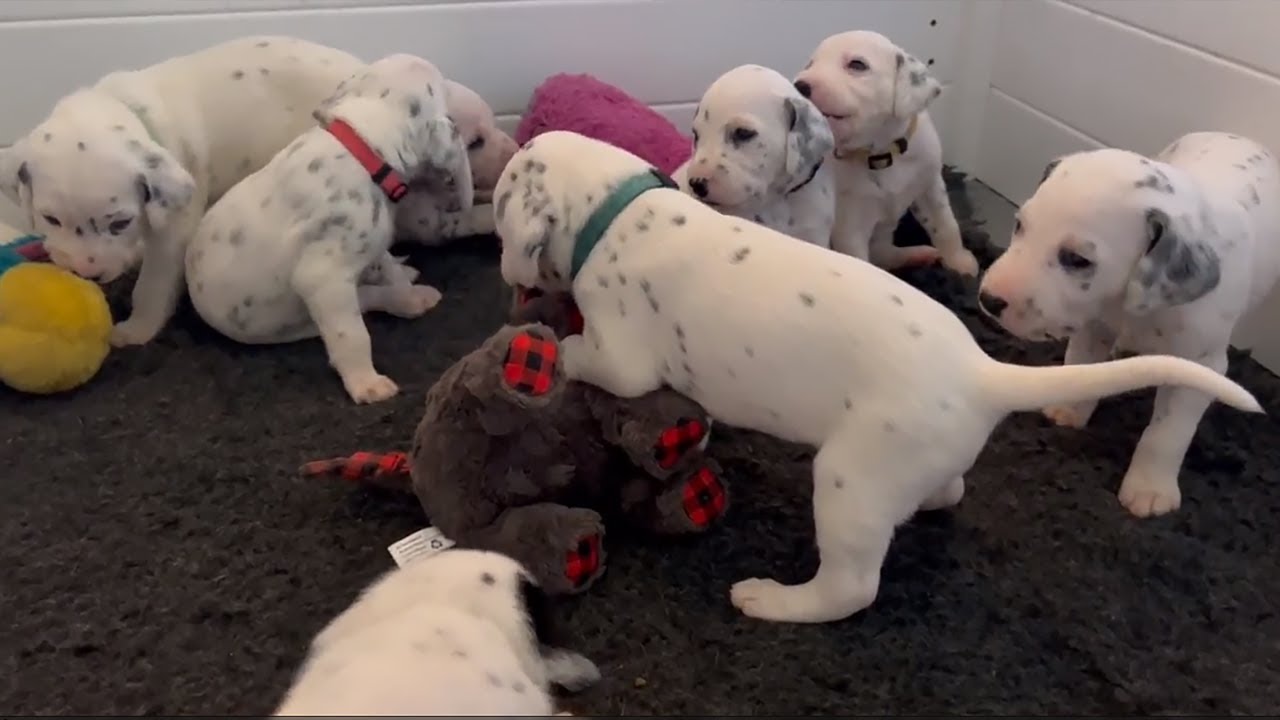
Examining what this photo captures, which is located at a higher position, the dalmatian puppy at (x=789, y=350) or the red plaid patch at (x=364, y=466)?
the dalmatian puppy at (x=789, y=350)

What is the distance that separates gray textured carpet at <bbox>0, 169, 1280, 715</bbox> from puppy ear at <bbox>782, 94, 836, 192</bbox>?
670mm

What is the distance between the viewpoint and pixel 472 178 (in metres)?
3.60

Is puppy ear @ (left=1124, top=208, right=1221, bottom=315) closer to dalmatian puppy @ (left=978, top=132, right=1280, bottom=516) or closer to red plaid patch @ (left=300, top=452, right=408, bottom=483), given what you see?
dalmatian puppy @ (left=978, top=132, right=1280, bottom=516)

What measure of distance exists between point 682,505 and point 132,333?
1.68m

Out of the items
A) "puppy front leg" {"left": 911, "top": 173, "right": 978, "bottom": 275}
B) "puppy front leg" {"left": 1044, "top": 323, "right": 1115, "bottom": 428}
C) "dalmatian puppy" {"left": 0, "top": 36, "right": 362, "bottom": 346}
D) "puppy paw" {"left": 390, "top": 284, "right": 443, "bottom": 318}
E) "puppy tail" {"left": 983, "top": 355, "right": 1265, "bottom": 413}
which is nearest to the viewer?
"puppy tail" {"left": 983, "top": 355, "right": 1265, "bottom": 413}

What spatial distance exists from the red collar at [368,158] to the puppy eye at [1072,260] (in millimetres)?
1583

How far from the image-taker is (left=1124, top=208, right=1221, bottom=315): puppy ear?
2.24 meters

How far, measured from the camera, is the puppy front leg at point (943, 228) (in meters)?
3.45

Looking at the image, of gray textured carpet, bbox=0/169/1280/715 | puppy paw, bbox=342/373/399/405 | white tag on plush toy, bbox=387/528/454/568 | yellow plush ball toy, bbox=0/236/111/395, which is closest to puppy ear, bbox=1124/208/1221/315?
gray textured carpet, bbox=0/169/1280/715

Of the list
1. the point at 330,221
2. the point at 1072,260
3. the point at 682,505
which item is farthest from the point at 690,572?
the point at 330,221

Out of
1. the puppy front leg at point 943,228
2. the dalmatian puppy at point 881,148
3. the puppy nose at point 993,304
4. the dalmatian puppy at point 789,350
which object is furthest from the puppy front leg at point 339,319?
the puppy front leg at point 943,228

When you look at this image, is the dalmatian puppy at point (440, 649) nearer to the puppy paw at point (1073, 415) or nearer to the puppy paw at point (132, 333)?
the puppy paw at point (1073, 415)

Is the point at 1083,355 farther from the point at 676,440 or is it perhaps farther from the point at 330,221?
the point at 330,221

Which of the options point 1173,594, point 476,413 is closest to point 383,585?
point 476,413
